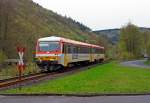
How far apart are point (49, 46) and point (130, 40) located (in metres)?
78.8

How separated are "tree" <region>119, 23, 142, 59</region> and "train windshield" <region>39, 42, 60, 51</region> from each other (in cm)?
7651

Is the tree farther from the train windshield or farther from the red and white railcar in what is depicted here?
the train windshield

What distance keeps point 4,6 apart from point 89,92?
3478 cm

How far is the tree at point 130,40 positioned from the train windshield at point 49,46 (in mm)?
76510

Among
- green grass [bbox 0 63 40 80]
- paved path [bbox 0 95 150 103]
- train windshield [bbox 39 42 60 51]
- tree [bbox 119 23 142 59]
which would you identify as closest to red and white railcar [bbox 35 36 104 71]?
train windshield [bbox 39 42 60 51]

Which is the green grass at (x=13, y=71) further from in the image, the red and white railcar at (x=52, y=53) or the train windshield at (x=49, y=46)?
the train windshield at (x=49, y=46)

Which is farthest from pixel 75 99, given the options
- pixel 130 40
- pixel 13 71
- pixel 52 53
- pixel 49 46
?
pixel 130 40

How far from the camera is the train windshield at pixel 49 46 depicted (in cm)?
3750

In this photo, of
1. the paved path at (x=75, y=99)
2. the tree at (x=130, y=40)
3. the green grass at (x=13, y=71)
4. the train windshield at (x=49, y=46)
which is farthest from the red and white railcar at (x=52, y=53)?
the tree at (x=130, y=40)

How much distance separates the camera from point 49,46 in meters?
37.8

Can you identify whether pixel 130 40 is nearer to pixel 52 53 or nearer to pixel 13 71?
pixel 52 53

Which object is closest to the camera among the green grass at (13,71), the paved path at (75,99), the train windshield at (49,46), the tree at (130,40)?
the paved path at (75,99)

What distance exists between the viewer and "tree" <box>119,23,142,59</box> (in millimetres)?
114125

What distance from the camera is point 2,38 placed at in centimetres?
5066
